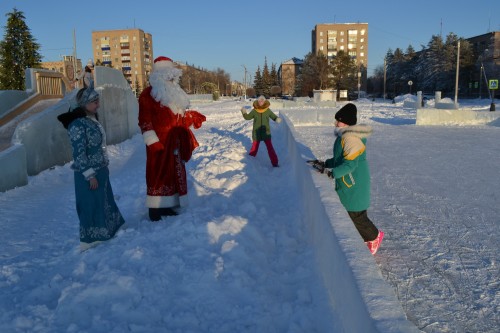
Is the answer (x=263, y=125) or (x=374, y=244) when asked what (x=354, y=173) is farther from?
(x=263, y=125)

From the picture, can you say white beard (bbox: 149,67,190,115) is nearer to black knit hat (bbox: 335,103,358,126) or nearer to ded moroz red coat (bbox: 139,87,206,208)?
ded moroz red coat (bbox: 139,87,206,208)

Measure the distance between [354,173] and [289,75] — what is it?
10181 centimetres

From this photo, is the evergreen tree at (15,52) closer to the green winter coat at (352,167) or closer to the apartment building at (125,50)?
the green winter coat at (352,167)

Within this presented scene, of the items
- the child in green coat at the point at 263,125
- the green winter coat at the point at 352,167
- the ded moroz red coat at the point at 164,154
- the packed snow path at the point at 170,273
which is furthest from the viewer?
the child in green coat at the point at 263,125

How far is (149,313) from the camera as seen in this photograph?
2701mm

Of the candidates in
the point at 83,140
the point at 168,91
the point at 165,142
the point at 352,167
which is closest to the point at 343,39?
the point at 168,91

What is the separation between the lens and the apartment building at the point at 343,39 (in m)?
105

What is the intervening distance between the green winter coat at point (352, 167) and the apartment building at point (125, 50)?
4556 inches

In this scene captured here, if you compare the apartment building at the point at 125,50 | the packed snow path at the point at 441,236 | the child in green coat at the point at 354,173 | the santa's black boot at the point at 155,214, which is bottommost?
the packed snow path at the point at 441,236

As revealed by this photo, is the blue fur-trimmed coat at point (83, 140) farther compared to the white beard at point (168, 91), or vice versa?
the white beard at point (168, 91)

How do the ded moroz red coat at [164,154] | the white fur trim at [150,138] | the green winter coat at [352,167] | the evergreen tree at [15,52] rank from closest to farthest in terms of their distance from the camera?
the green winter coat at [352,167] < the white fur trim at [150,138] < the ded moroz red coat at [164,154] < the evergreen tree at [15,52]

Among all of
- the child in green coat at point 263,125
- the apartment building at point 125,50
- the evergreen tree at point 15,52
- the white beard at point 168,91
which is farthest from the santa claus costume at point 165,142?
the apartment building at point 125,50

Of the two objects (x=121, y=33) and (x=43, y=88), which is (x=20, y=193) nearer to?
(x=43, y=88)

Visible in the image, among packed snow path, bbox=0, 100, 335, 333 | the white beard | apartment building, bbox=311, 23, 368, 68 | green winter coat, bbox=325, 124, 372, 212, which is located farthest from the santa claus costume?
apartment building, bbox=311, 23, 368, 68
